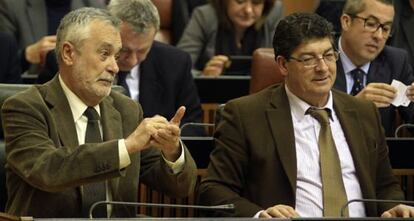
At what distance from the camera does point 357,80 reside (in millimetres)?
4305

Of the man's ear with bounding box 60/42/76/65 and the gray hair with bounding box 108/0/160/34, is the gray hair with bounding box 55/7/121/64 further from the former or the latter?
the gray hair with bounding box 108/0/160/34

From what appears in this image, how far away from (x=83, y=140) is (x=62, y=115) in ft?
0.30

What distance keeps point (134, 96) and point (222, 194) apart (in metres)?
1.24

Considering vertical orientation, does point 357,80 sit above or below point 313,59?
below

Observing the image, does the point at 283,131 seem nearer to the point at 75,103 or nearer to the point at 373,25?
the point at 75,103

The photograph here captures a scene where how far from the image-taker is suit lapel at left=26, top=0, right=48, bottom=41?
535cm

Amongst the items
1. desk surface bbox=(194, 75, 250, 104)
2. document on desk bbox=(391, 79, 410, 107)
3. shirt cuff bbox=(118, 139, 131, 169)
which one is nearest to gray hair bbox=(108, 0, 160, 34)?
desk surface bbox=(194, 75, 250, 104)

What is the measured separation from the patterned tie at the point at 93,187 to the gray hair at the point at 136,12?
1.01 metres

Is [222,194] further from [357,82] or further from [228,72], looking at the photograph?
[228,72]

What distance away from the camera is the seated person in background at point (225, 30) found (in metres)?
5.51

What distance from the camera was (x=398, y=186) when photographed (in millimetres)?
3564

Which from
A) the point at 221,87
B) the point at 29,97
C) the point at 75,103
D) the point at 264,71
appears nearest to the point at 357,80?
the point at 264,71

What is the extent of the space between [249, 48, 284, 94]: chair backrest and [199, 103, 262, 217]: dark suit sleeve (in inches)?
31.1

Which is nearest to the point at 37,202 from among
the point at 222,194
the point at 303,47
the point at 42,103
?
the point at 42,103
